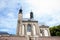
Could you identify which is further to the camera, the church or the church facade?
the church facade

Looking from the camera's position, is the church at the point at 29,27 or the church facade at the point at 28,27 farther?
the church facade at the point at 28,27

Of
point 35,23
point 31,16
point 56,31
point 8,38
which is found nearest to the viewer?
point 8,38

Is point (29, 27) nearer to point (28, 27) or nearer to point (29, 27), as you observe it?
point (29, 27)

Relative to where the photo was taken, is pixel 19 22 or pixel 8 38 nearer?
pixel 8 38

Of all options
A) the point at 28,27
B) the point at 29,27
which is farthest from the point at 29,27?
the point at 28,27

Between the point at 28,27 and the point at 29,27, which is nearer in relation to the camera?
the point at 28,27

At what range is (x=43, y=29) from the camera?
52.2 meters

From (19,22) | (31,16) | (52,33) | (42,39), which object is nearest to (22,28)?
(19,22)

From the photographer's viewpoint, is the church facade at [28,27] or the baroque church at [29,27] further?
the church facade at [28,27]

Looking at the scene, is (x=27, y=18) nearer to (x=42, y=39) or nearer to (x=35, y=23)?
(x=35, y=23)

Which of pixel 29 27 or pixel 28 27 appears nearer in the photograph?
pixel 28 27

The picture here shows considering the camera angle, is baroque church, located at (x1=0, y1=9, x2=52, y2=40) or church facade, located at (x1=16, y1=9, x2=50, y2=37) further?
church facade, located at (x1=16, y1=9, x2=50, y2=37)

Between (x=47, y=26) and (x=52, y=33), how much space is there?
4497mm

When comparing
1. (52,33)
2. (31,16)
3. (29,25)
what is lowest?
(52,33)
